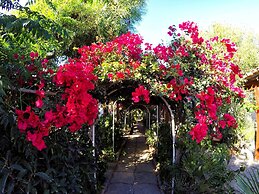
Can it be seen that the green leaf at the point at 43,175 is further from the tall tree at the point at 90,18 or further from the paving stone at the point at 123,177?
the tall tree at the point at 90,18

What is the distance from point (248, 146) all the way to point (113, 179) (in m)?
5.46

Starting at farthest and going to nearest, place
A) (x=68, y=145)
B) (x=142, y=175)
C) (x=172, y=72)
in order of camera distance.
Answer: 1. (x=142, y=175)
2. (x=172, y=72)
3. (x=68, y=145)

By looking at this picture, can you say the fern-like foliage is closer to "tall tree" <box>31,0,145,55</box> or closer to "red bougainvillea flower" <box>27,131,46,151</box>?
"red bougainvillea flower" <box>27,131,46,151</box>

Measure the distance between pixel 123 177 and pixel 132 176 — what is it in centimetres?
23

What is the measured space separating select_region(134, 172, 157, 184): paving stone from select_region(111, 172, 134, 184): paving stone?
12 cm

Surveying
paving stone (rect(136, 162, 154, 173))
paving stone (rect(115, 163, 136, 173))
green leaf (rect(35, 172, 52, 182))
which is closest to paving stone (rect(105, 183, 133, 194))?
paving stone (rect(115, 163, 136, 173))

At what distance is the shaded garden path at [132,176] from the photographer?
17.8 ft

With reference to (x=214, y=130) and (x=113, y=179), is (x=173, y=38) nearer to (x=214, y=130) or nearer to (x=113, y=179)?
(x=214, y=130)

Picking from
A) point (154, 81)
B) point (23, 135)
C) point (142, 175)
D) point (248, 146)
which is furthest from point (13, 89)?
point (248, 146)

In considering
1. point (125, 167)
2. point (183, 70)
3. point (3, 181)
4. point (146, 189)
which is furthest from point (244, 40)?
point (3, 181)

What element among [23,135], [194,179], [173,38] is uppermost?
[173,38]

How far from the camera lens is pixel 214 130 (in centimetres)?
516

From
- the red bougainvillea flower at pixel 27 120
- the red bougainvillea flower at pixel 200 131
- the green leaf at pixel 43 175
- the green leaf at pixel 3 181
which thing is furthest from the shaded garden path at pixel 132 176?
the red bougainvillea flower at pixel 27 120

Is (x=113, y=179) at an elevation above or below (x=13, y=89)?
below
